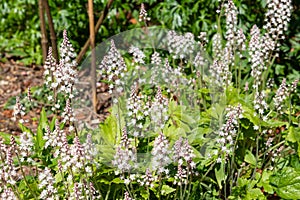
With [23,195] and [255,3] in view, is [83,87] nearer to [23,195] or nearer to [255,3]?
[255,3]

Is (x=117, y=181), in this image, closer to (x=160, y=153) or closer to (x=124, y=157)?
(x=124, y=157)

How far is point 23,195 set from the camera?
3342mm

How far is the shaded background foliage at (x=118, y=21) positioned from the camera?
5.30 metres

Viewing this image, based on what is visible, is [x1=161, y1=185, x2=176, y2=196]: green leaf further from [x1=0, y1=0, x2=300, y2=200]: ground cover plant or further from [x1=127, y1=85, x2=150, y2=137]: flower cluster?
[x1=127, y1=85, x2=150, y2=137]: flower cluster

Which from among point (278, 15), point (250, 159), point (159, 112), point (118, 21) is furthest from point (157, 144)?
point (118, 21)

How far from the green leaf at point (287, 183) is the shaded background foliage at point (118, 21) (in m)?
1.80

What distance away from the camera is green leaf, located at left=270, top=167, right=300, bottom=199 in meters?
3.43

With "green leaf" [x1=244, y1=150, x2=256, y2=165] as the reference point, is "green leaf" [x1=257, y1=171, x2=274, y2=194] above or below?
below

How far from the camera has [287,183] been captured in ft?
11.4

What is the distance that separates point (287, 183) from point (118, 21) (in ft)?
10.7

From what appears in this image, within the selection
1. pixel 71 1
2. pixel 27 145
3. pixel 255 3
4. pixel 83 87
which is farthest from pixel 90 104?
pixel 27 145

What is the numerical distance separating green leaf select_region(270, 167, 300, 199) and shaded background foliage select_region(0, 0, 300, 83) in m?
1.80

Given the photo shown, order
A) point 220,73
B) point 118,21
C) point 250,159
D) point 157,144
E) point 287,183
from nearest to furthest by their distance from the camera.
→ point 157,144
point 287,183
point 250,159
point 220,73
point 118,21

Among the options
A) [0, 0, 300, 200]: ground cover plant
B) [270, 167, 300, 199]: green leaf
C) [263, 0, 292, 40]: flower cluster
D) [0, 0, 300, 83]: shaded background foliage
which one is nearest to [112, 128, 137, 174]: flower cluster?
[0, 0, 300, 200]: ground cover plant
